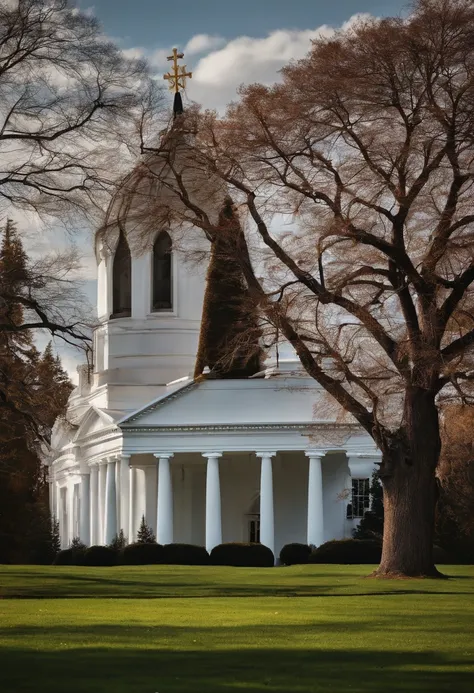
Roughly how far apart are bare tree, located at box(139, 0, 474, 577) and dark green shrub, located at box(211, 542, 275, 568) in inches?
864

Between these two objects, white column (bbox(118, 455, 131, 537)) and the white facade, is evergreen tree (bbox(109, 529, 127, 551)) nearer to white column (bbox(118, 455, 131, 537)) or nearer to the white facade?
the white facade

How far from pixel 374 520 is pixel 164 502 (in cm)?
982

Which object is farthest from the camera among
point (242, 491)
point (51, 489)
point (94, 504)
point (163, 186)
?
point (51, 489)

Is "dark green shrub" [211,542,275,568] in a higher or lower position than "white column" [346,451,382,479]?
lower

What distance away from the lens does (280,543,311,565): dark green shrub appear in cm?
6384

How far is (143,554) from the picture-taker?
203 ft

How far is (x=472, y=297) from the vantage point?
128 feet

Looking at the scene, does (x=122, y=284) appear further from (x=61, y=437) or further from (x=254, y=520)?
(x=254, y=520)

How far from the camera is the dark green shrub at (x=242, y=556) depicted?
202ft

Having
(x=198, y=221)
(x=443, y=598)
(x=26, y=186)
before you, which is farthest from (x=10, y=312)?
(x=443, y=598)

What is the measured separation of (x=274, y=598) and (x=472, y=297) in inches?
446

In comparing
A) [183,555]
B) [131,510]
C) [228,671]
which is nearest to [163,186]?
[183,555]

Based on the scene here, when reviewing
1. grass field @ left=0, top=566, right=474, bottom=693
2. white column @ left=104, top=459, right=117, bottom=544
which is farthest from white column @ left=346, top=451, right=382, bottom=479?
grass field @ left=0, top=566, right=474, bottom=693

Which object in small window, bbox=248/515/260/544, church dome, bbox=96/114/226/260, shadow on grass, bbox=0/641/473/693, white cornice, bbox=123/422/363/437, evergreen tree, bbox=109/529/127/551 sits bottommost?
shadow on grass, bbox=0/641/473/693
